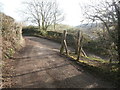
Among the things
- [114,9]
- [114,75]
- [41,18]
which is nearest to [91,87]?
[114,75]

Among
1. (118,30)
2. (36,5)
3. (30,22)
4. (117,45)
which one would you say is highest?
(36,5)

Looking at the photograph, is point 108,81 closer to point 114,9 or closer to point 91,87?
point 91,87

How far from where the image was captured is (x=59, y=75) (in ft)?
18.0

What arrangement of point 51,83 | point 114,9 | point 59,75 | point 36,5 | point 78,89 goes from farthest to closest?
point 36,5 < point 114,9 < point 59,75 < point 51,83 < point 78,89

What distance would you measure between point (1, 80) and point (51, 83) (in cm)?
222

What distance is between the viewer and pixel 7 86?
4.51 metres

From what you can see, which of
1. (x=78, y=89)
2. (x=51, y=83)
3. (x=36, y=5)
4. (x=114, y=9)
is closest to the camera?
(x=78, y=89)

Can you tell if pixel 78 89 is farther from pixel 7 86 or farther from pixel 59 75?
pixel 7 86

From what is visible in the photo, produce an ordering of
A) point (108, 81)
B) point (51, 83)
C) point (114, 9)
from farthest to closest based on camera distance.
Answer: point (114, 9), point (108, 81), point (51, 83)

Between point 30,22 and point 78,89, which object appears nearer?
point 78,89

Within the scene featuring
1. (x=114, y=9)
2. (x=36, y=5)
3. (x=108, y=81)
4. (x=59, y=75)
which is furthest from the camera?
(x=36, y=5)

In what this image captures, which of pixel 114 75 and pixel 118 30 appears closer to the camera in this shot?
pixel 114 75

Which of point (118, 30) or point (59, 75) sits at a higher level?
point (118, 30)

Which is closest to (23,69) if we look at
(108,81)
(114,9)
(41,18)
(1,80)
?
(1,80)
